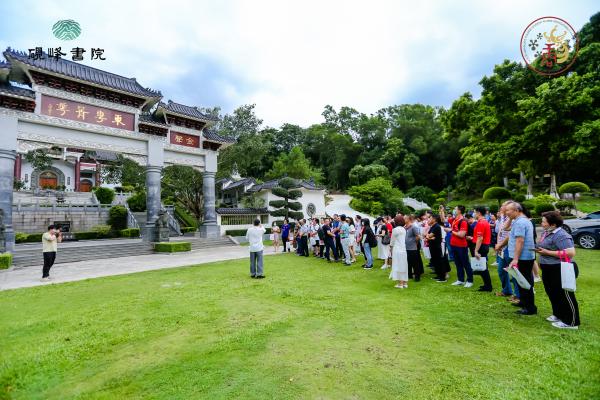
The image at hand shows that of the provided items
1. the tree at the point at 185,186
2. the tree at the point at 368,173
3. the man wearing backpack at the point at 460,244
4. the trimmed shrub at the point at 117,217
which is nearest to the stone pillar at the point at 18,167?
the trimmed shrub at the point at 117,217

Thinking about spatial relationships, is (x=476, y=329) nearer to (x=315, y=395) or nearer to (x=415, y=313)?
→ (x=415, y=313)

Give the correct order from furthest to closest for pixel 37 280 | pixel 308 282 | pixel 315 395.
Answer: pixel 37 280 → pixel 308 282 → pixel 315 395

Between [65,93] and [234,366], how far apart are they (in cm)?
1454

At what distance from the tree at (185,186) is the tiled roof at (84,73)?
22.0 feet

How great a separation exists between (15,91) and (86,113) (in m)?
2.34

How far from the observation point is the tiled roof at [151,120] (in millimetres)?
15295

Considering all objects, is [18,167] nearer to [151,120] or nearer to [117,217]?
[117,217]

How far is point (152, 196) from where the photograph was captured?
15.5 metres

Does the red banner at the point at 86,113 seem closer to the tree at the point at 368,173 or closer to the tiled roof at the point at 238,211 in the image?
the tiled roof at the point at 238,211

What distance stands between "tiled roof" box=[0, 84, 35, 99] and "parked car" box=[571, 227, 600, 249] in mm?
20610

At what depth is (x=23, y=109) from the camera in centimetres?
1193

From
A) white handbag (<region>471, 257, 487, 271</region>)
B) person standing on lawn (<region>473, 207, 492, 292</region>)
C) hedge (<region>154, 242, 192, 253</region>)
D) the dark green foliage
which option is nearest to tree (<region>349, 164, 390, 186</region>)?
the dark green foliage

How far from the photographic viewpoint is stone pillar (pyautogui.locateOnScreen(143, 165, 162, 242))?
15172mm

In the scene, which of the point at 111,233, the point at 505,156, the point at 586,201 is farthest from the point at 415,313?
the point at 586,201
